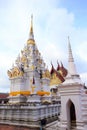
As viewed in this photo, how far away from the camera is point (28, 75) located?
20203mm

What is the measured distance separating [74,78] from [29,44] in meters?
16.5

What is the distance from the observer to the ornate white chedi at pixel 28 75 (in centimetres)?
1892

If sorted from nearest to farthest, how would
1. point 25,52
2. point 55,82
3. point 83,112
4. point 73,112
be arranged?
1. point 83,112
2. point 73,112
3. point 25,52
4. point 55,82

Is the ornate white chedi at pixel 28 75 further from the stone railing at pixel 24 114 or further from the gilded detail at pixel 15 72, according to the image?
the stone railing at pixel 24 114

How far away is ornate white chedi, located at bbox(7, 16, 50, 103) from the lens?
18.9 meters

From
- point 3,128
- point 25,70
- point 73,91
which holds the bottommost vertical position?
point 3,128

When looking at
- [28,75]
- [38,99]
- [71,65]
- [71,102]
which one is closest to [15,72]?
[28,75]

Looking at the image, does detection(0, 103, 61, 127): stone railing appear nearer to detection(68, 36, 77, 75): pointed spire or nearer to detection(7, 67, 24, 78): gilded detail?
detection(68, 36, 77, 75): pointed spire

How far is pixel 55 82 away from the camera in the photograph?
104 feet

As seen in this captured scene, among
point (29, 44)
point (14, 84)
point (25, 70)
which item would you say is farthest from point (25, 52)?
point (14, 84)

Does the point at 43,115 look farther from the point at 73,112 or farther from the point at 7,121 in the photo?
the point at 73,112

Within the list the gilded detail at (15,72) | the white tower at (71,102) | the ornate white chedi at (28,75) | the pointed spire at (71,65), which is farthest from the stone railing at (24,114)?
the gilded detail at (15,72)

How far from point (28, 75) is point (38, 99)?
5.47 metres

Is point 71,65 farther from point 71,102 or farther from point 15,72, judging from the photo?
point 15,72
